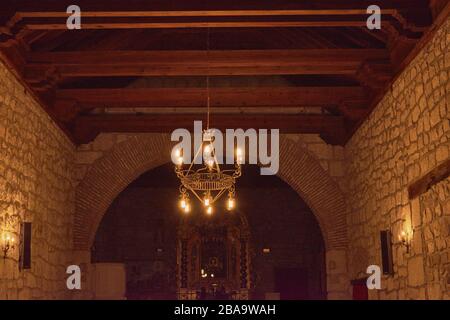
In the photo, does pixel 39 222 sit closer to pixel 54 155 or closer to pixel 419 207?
pixel 54 155

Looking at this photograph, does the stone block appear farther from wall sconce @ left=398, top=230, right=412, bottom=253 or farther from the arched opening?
the arched opening

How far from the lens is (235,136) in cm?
961

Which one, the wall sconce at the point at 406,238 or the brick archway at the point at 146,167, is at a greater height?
the brick archway at the point at 146,167

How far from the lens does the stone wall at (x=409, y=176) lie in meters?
5.38

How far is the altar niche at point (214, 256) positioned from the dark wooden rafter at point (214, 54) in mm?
6063

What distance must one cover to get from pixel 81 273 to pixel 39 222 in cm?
195

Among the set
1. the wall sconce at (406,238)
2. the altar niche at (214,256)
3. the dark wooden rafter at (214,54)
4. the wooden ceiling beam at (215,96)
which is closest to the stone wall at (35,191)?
the dark wooden rafter at (214,54)

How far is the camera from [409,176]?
21.0 ft

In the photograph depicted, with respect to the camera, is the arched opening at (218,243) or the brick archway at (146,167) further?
the arched opening at (218,243)

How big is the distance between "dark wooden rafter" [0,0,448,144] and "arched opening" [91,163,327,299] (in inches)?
222

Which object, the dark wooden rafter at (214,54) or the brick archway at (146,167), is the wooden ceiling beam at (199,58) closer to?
the dark wooden rafter at (214,54)

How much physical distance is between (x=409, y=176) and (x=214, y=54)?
249cm

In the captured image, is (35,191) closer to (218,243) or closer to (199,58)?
(199,58)
